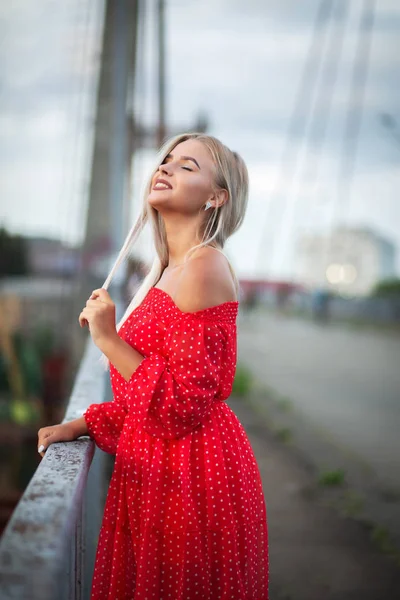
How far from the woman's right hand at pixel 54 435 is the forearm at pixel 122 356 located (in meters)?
0.25

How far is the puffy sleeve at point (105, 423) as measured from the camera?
1934 mm

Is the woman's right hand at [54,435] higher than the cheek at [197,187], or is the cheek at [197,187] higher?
the cheek at [197,187]

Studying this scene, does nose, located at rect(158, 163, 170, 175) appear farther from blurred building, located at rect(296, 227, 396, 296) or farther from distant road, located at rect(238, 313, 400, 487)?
blurred building, located at rect(296, 227, 396, 296)

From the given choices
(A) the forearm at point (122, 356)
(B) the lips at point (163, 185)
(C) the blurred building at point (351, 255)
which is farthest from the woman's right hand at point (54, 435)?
(C) the blurred building at point (351, 255)

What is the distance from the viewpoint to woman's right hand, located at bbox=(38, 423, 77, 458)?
1.86m

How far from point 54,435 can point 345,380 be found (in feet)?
28.6

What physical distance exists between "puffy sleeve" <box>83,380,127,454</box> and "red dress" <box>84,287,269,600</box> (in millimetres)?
99

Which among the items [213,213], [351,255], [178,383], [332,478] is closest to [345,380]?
[332,478]

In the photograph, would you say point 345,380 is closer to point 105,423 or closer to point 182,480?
point 105,423

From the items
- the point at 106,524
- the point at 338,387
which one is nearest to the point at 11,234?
the point at 338,387

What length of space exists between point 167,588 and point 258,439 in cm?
437

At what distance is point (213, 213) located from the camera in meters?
1.97

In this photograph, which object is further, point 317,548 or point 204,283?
point 317,548

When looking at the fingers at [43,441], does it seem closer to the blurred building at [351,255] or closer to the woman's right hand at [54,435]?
the woman's right hand at [54,435]
